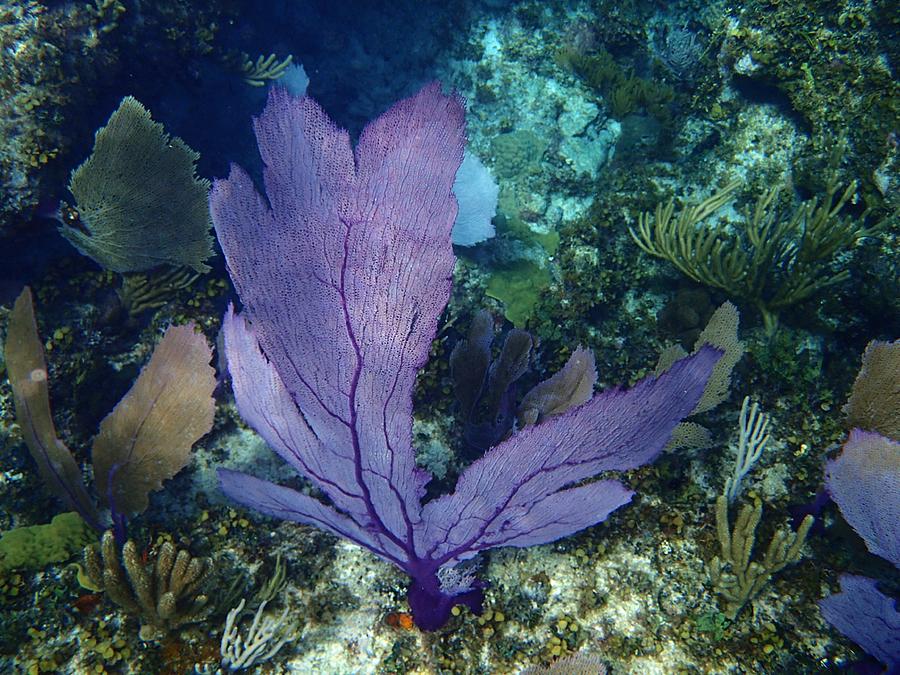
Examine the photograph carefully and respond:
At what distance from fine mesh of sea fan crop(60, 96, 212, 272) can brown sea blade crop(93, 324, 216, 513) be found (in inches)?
54.4

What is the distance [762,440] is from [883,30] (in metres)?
3.96

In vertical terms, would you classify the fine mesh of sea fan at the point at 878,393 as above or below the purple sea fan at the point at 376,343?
below

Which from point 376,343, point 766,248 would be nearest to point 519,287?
point 766,248

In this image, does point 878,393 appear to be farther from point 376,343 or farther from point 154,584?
point 154,584

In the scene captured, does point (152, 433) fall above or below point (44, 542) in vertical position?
above

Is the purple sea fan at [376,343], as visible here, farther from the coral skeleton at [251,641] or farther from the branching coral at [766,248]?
the branching coral at [766,248]

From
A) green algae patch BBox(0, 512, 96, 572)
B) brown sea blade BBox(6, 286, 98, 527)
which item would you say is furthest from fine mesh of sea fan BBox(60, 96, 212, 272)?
green algae patch BBox(0, 512, 96, 572)

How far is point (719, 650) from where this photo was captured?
2688 millimetres

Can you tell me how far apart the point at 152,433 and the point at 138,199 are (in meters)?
1.98

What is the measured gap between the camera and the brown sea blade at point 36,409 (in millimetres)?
3025

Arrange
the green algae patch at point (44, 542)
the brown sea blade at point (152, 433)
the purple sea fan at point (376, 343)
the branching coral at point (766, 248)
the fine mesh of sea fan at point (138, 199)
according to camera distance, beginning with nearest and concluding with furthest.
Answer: the purple sea fan at point (376, 343), the green algae patch at point (44, 542), the brown sea blade at point (152, 433), the fine mesh of sea fan at point (138, 199), the branching coral at point (766, 248)

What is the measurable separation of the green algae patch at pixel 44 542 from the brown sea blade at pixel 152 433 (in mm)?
269

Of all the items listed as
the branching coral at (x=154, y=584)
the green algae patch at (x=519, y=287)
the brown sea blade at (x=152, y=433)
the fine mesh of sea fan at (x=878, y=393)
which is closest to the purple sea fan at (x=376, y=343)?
the branching coral at (x=154, y=584)

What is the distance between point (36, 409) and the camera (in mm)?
3049
